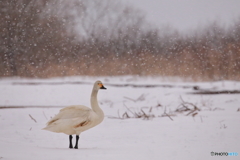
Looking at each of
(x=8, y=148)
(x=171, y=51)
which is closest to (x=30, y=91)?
(x=171, y=51)

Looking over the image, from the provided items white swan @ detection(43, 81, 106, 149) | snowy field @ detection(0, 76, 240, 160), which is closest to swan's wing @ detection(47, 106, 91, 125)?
white swan @ detection(43, 81, 106, 149)

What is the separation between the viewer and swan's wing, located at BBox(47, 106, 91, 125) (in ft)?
17.4

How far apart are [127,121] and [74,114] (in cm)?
419

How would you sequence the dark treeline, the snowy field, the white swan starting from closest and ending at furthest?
the snowy field < the white swan < the dark treeline

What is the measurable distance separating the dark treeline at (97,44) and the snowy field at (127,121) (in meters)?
1.46

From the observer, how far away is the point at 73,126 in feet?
17.3

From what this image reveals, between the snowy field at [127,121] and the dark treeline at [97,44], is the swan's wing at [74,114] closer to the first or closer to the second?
the snowy field at [127,121]

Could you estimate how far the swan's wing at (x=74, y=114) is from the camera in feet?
17.4

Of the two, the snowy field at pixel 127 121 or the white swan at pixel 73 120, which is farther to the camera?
the white swan at pixel 73 120

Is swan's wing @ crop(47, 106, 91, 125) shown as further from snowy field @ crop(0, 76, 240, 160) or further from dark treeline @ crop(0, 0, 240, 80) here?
dark treeline @ crop(0, 0, 240, 80)

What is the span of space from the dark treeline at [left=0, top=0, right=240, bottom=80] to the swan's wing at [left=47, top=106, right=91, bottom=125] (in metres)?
10.9

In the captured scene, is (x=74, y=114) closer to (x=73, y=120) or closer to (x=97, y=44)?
(x=73, y=120)

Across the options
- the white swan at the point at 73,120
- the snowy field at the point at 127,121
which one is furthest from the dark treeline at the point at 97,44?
the white swan at the point at 73,120

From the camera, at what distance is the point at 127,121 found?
9391 mm
